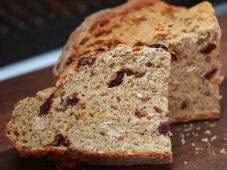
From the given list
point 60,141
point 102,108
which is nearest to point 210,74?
point 102,108

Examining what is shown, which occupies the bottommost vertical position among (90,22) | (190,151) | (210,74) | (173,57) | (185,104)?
(190,151)

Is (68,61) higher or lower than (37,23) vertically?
lower

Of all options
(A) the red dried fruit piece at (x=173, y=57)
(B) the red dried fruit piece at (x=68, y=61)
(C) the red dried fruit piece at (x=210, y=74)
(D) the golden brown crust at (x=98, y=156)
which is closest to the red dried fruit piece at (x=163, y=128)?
(D) the golden brown crust at (x=98, y=156)

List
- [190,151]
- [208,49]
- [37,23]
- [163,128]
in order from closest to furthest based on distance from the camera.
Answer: [163,128] → [190,151] → [208,49] → [37,23]

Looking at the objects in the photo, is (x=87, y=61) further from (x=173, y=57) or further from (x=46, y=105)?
(x=173, y=57)

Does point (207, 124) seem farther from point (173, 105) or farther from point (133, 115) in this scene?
point (133, 115)

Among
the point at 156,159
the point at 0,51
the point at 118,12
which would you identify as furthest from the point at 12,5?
the point at 156,159

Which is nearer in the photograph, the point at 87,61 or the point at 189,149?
the point at 87,61
